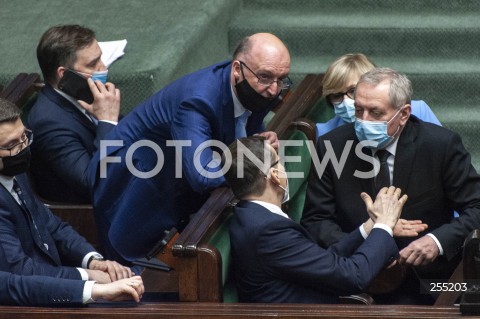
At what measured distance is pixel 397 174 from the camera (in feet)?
12.3

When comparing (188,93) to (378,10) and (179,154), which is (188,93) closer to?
(179,154)

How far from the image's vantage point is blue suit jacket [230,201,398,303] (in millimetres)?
3254

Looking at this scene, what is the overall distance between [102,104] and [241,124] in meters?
0.73

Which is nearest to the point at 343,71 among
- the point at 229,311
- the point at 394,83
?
the point at 394,83

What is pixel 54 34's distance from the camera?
4508 millimetres

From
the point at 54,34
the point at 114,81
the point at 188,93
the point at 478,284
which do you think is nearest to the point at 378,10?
the point at 114,81

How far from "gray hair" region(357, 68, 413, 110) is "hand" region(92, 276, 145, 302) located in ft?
3.52

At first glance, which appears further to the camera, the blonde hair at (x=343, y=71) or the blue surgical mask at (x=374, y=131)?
the blonde hair at (x=343, y=71)

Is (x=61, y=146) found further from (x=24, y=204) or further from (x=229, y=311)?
(x=229, y=311)

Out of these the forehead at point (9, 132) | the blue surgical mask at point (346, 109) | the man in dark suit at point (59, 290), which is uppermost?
the forehead at point (9, 132)

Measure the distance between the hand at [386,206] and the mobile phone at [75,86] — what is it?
139 centimetres

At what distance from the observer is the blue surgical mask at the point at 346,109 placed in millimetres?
4320

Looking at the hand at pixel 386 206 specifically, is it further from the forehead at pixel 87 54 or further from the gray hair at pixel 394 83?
the forehead at pixel 87 54

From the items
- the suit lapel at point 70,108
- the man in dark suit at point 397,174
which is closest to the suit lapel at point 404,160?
the man in dark suit at point 397,174
